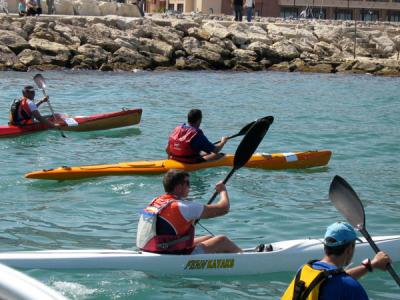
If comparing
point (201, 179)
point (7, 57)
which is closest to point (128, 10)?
point (7, 57)

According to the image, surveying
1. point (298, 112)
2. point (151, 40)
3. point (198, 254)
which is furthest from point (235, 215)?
point (151, 40)

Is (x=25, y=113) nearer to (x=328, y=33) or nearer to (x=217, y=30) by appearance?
(x=217, y=30)

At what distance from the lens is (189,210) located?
21.1ft

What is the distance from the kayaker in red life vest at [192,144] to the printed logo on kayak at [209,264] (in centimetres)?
387

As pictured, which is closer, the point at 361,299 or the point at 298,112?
the point at 361,299

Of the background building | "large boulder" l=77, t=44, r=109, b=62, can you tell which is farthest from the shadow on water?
the background building

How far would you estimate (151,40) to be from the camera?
29859 millimetres

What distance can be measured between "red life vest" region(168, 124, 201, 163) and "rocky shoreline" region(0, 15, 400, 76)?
16.1m

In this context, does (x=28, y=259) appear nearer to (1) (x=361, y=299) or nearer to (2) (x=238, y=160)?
(2) (x=238, y=160)

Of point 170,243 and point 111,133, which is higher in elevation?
point 170,243

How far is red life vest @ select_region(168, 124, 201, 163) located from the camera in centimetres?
1061

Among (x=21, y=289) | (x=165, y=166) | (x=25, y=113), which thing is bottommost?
(x=165, y=166)

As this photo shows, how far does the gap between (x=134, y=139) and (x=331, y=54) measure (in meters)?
19.2

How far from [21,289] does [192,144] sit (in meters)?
8.50
